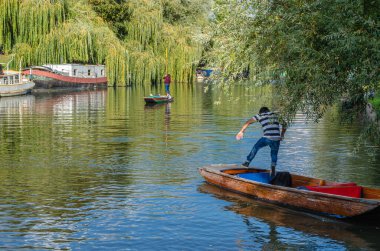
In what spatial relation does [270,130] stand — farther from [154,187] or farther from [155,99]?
[155,99]

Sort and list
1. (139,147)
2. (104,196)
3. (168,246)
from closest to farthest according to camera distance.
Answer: (168,246), (104,196), (139,147)

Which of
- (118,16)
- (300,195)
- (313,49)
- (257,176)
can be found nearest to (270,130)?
(257,176)

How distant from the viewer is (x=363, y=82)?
12664 millimetres

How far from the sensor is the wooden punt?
43.0 ft

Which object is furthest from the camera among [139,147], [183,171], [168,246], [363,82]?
[139,147]

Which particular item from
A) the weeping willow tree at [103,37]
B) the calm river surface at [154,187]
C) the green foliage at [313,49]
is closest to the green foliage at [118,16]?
the weeping willow tree at [103,37]

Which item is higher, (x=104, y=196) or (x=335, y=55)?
(x=335, y=55)

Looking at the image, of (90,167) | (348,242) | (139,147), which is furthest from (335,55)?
(139,147)

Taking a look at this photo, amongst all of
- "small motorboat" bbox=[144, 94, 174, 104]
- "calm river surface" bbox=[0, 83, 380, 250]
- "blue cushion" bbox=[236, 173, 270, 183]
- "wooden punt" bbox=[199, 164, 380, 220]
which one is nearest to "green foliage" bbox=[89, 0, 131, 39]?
"small motorboat" bbox=[144, 94, 174, 104]

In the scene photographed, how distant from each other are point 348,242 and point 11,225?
21.8 feet

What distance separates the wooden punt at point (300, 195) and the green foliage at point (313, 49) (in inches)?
71.2

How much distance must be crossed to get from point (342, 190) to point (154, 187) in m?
5.00

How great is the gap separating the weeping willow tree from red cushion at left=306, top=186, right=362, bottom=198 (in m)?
36.6

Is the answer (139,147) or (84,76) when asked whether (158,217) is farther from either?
(84,76)
